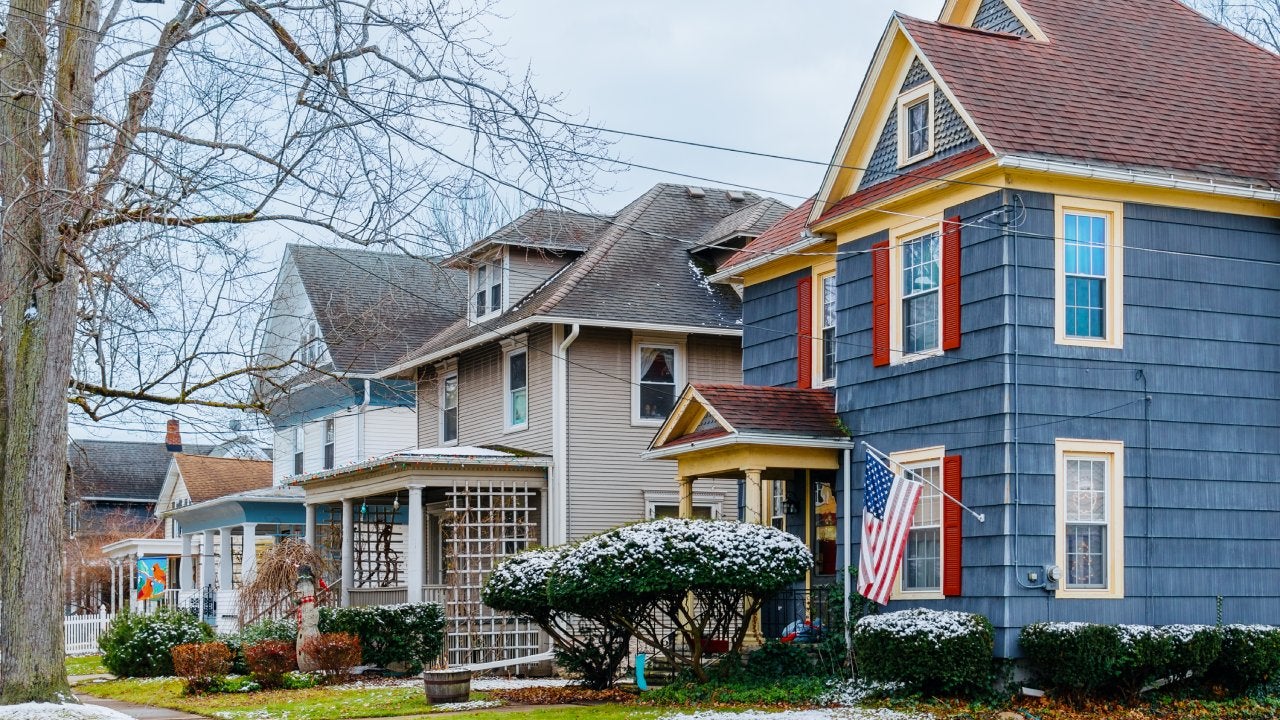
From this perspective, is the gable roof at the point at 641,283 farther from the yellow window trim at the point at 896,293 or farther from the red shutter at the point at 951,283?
the red shutter at the point at 951,283

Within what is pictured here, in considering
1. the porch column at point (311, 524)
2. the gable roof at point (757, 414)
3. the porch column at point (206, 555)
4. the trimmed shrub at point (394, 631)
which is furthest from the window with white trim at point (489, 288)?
the porch column at point (206, 555)

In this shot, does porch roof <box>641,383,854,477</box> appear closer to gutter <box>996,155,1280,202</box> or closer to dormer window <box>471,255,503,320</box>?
gutter <box>996,155,1280,202</box>

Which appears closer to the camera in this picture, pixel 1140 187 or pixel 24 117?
pixel 24 117

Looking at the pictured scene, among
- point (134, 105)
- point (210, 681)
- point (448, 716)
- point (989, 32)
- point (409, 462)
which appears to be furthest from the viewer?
point (409, 462)

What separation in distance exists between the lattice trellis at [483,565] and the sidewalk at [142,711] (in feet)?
18.1

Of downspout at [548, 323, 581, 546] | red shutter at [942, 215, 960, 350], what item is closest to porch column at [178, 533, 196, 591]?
downspout at [548, 323, 581, 546]

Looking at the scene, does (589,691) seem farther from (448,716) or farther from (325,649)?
(325,649)

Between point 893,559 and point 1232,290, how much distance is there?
17.0 ft

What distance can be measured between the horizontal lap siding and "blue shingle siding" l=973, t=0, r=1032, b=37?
8547mm

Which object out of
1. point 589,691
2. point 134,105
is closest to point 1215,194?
point 589,691

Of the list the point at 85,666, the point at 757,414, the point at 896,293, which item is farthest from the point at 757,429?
the point at 85,666

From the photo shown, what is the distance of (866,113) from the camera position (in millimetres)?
19719

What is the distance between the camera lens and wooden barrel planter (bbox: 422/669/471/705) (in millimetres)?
18672

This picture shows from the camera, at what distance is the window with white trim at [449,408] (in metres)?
30.2
